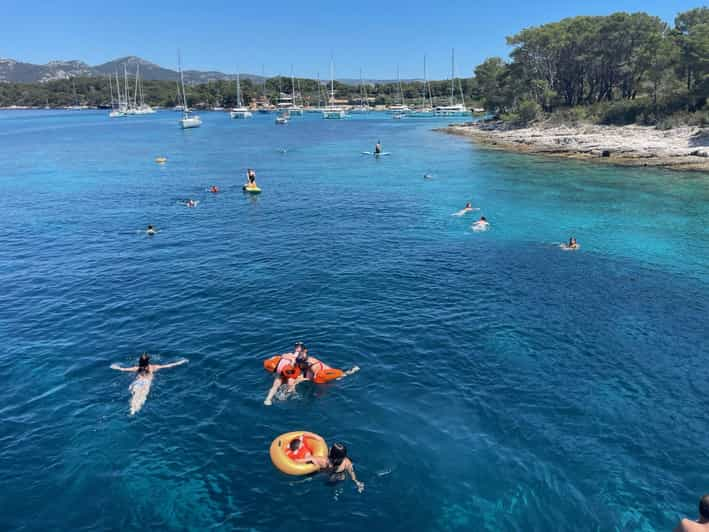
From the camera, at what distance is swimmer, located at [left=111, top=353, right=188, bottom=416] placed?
51.3 feet

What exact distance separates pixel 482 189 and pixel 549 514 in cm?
4180

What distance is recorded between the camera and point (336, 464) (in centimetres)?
1232

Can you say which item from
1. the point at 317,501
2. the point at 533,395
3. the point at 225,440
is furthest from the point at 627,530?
the point at 225,440

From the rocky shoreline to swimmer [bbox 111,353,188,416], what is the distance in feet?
199

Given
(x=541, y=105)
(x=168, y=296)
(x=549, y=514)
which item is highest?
(x=541, y=105)

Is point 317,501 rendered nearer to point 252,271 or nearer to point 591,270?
point 252,271

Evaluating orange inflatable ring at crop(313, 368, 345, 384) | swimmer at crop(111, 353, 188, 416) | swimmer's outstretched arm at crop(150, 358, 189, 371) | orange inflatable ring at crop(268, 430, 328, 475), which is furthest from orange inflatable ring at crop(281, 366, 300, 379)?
swimmer at crop(111, 353, 188, 416)

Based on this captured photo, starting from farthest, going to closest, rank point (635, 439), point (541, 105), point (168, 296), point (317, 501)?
1. point (541, 105)
2. point (168, 296)
3. point (635, 439)
4. point (317, 501)

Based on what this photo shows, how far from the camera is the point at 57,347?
762 inches

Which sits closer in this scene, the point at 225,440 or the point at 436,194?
the point at 225,440

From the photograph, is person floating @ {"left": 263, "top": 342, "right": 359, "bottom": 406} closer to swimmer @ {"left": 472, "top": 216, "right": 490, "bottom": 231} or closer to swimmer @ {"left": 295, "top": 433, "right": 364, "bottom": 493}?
swimmer @ {"left": 295, "top": 433, "right": 364, "bottom": 493}

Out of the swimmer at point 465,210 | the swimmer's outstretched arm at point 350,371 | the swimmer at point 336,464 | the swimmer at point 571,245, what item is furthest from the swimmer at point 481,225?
the swimmer at point 336,464

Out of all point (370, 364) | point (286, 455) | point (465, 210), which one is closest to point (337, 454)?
point (286, 455)

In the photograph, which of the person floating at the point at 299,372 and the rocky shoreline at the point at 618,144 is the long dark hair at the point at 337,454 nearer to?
the person floating at the point at 299,372
